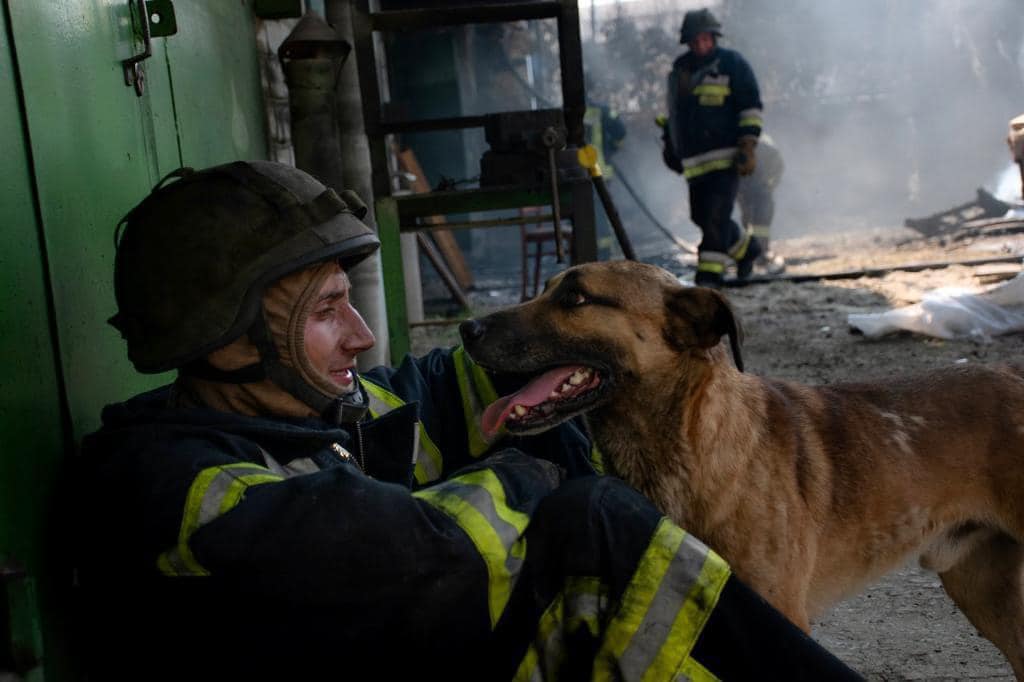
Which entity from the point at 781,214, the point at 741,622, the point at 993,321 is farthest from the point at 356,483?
the point at 781,214

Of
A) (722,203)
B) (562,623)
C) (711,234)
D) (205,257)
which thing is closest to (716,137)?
(722,203)

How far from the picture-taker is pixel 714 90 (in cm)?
1039

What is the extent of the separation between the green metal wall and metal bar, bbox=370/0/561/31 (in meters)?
2.73

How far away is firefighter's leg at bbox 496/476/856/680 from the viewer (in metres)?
1.79

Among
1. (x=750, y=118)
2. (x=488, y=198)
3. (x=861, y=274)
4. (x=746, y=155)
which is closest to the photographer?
(x=488, y=198)

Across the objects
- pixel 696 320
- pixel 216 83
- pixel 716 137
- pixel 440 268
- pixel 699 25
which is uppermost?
pixel 699 25

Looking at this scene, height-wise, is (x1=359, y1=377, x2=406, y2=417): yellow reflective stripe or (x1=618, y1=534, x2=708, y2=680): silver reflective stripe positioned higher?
(x1=359, y1=377, x2=406, y2=417): yellow reflective stripe

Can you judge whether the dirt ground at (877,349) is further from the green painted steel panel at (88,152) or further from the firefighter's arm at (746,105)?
the green painted steel panel at (88,152)

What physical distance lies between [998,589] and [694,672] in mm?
1821

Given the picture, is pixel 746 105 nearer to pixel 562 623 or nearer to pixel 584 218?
pixel 584 218

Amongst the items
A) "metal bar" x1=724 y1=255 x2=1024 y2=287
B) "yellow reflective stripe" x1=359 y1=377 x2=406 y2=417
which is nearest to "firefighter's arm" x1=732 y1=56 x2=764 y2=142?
"metal bar" x1=724 y1=255 x2=1024 y2=287

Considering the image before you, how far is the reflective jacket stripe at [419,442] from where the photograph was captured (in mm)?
2543

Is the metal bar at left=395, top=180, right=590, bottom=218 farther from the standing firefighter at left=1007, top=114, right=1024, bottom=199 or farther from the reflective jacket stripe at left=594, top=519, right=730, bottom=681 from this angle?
the standing firefighter at left=1007, top=114, right=1024, bottom=199

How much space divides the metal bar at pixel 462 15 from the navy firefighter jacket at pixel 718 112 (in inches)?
190
